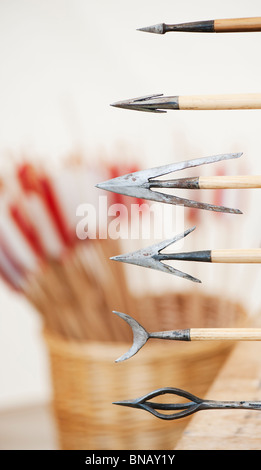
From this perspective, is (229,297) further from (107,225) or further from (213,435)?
(213,435)

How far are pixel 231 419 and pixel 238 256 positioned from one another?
0.56 feet

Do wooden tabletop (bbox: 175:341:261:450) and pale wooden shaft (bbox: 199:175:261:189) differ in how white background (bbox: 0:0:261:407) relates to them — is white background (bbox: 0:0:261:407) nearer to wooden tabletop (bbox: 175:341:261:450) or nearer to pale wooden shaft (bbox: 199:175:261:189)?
wooden tabletop (bbox: 175:341:261:450)

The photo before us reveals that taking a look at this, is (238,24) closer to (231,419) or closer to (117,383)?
(231,419)

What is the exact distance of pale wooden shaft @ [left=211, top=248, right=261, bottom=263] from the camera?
1.32ft

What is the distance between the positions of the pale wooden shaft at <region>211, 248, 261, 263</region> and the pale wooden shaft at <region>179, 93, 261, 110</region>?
0.33 feet

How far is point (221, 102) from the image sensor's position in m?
0.40

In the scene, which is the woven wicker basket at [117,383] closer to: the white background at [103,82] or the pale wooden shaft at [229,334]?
the pale wooden shaft at [229,334]

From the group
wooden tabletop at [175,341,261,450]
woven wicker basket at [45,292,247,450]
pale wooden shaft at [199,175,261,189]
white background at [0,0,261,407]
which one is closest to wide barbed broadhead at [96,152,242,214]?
pale wooden shaft at [199,175,261,189]

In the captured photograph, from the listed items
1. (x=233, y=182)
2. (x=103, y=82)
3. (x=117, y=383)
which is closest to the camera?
(x=233, y=182)

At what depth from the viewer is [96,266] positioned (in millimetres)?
814

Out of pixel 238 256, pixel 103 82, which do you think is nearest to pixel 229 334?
pixel 238 256

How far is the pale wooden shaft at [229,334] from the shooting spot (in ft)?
1.33

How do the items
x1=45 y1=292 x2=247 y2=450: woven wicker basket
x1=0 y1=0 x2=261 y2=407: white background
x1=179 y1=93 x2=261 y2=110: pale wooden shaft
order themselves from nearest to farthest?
x1=179 y1=93 x2=261 y2=110: pale wooden shaft
x1=45 y1=292 x2=247 y2=450: woven wicker basket
x1=0 y1=0 x2=261 y2=407: white background
